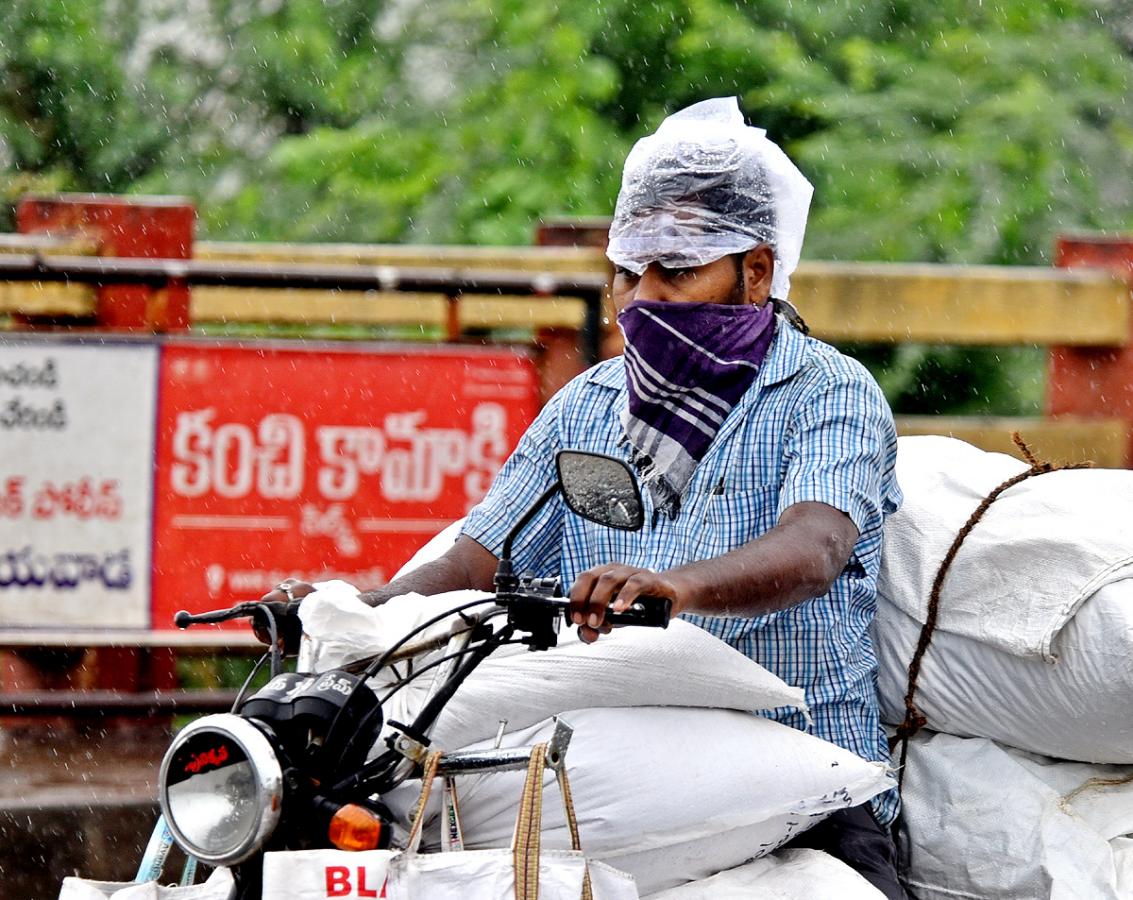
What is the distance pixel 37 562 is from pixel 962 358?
5485 mm

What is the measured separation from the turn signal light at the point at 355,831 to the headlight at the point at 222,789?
7 cm

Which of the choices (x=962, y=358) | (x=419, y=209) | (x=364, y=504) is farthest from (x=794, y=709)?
(x=419, y=209)

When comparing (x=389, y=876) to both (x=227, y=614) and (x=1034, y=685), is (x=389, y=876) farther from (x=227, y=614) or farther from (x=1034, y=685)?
(x=1034, y=685)

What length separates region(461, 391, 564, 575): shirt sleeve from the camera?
305 cm

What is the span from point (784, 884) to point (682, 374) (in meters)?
0.80

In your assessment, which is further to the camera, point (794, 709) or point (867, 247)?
point (867, 247)

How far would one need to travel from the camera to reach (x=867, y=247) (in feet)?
30.1

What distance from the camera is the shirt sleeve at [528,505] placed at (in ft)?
10.0

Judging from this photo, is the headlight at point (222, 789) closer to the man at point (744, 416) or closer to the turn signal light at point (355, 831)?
the turn signal light at point (355, 831)

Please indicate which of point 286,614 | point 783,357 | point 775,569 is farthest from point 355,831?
point 783,357

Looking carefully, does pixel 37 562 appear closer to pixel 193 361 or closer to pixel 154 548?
pixel 154 548

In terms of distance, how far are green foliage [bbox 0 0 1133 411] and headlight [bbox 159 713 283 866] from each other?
7016 mm

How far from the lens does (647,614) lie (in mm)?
2037

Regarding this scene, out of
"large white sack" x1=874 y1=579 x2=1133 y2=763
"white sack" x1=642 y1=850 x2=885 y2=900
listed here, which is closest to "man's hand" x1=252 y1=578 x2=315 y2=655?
"white sack" x1=642 y1=850 x2=885 y2=900
